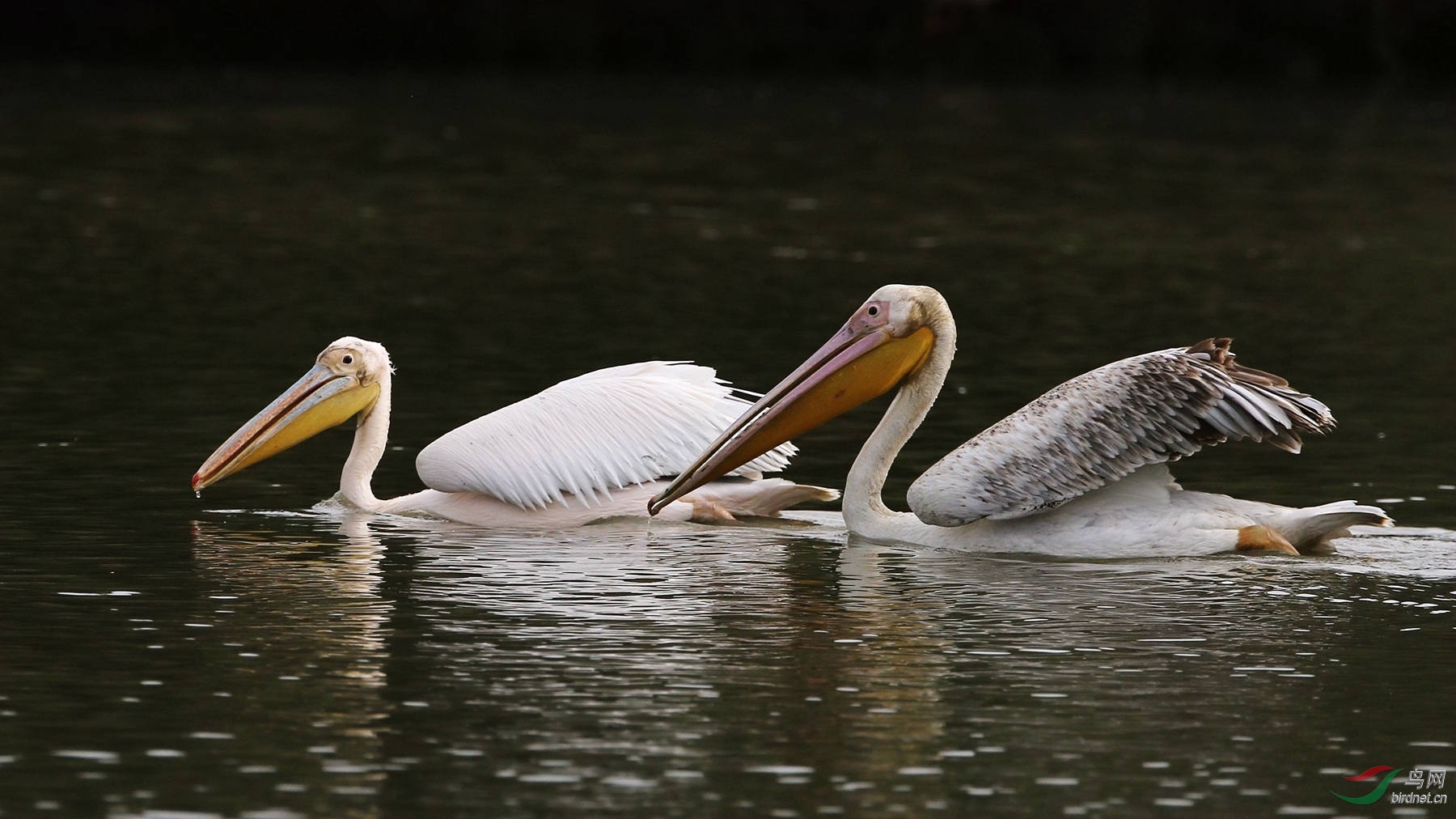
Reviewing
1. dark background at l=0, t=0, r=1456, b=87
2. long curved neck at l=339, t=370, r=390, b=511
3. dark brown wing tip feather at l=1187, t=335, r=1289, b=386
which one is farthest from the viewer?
dark background at l=0, t=0, r=1456, b=87

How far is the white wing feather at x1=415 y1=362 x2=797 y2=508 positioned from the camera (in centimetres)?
841

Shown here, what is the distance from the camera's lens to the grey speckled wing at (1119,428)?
7.71 m

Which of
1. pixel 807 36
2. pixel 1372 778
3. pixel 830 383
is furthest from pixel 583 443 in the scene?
pixel 807 36

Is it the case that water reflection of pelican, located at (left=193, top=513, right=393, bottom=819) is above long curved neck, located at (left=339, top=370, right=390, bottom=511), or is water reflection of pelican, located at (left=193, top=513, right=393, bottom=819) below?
below

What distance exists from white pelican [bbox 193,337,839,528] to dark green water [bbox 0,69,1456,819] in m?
0.18

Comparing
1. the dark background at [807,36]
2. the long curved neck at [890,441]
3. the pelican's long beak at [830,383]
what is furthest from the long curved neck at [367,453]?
the dark background at [807,36]

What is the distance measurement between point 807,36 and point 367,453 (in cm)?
3382

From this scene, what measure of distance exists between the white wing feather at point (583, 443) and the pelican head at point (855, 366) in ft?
0.68

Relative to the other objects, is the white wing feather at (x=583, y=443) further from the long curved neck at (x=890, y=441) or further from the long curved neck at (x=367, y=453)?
the long curved neck at (x=890, y=441)

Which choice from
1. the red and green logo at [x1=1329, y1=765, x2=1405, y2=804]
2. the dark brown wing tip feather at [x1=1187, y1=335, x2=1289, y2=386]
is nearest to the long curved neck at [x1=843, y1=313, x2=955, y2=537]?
the dark brown wing tip feather at [x1=1187, y1=335, x2=1289, y2=386]

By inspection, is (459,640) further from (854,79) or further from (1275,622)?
(854,79)

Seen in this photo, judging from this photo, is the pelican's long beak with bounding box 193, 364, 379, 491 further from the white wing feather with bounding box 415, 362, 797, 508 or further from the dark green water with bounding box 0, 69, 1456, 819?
the white wing feather with bounding box 415, 362, 797, 508

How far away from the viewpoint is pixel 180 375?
37.3ft

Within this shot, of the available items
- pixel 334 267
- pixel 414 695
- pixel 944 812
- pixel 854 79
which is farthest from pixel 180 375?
pixel 854 79
